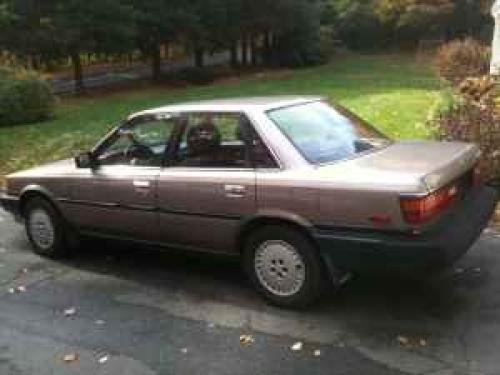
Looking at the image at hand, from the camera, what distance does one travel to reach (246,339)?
525 cm

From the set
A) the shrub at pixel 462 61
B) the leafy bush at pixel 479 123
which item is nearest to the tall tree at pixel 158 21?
the shrub at pixel 462 61

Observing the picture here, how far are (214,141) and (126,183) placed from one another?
35.2 inches

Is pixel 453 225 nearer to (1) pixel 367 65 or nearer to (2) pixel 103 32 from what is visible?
(2) pixel 103 32

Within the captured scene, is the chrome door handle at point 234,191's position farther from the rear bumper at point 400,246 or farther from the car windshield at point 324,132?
the rear bumper at point 400,246

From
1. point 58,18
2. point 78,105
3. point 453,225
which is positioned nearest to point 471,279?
point 453,225

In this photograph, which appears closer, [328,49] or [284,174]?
[284,174]

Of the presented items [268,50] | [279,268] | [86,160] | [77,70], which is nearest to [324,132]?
[279,268]

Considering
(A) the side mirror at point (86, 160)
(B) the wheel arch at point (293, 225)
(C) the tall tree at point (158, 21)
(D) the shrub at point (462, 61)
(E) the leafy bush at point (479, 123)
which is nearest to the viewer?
(B) the wheel arch at point (293, 225)

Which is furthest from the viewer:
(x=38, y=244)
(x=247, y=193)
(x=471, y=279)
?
(x=38, y=244)

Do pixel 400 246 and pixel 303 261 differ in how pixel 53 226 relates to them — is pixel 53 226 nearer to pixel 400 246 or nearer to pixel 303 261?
pixel 303 261

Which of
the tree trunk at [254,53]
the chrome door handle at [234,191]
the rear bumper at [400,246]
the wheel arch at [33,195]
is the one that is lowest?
the tree trunk at [254,53]

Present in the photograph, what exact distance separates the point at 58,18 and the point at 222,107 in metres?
20.9

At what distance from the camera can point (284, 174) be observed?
553cm

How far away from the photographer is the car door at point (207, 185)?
578 cm
